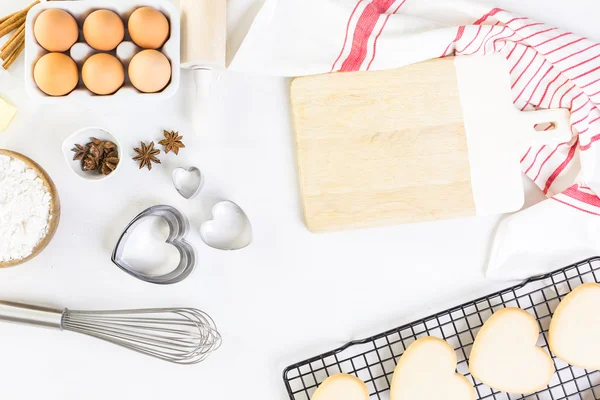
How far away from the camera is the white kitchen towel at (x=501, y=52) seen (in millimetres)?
821

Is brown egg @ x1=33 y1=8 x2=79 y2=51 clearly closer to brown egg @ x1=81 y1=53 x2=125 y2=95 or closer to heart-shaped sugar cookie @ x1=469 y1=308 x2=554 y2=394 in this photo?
brown egg @ x1=81 y1=53 x2=125 y2=95

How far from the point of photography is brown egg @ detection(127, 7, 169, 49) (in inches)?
27.9

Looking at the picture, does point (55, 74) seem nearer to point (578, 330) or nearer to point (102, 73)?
point (102, 73)

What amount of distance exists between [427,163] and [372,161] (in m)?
0.09

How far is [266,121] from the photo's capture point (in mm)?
864

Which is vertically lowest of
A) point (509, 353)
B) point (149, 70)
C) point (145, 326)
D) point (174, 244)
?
point (509, 353)

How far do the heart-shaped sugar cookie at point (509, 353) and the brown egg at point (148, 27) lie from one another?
0.64 meters

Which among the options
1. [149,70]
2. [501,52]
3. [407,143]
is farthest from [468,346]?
[149,70]

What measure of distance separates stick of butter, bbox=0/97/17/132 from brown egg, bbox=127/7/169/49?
0.85 ft

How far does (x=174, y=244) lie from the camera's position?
822 mm

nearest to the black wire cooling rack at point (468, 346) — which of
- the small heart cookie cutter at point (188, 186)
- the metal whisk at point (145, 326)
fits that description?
the metal whisk at point (145, 326)

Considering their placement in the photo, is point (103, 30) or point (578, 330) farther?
point (578, 330)

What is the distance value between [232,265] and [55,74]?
38 centimetres

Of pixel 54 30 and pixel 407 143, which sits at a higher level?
pixel 54 30
